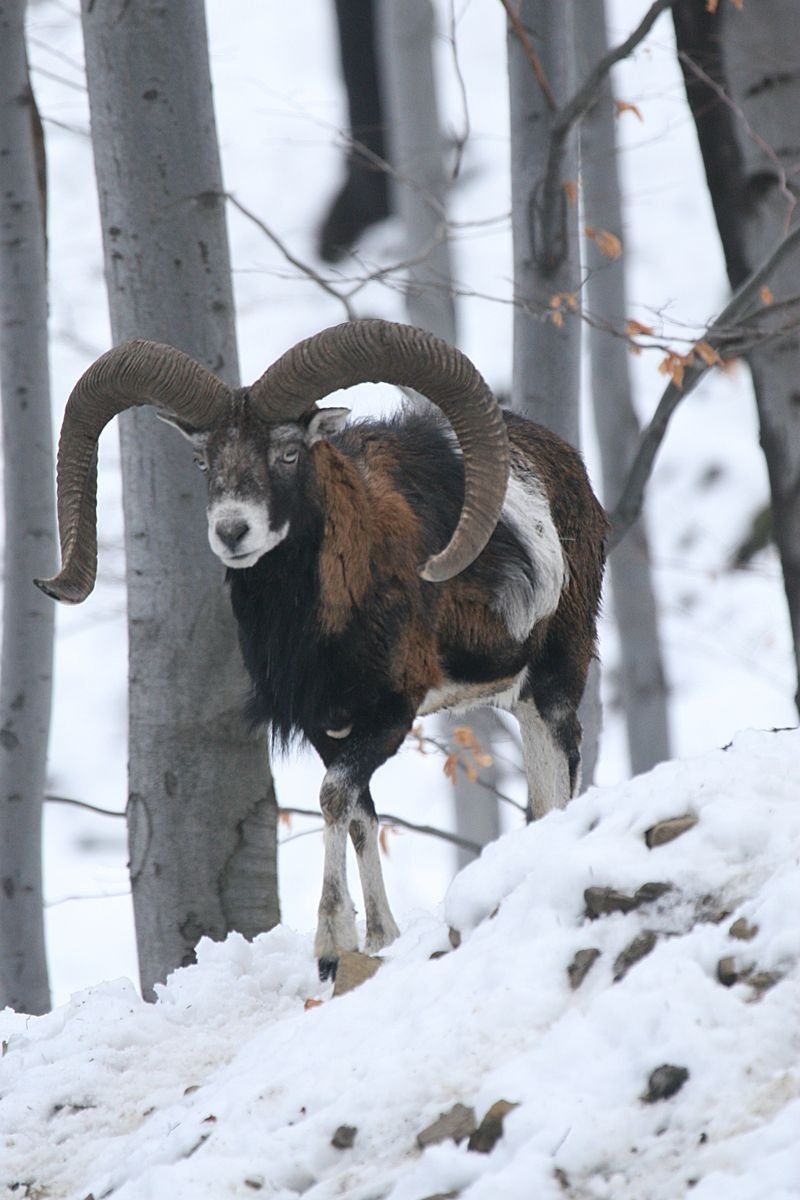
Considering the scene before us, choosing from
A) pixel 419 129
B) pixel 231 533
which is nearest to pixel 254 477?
pixel 231 533

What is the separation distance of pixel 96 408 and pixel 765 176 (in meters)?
4.60

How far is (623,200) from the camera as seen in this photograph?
1365 cm

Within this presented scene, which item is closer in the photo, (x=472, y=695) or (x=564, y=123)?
(x=472, y=695)

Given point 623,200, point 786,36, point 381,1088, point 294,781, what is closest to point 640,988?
point 381,1088

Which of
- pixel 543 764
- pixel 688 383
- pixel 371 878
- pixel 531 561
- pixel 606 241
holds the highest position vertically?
pixel 606 241

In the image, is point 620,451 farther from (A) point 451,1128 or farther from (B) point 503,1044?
(A) point 451,1128

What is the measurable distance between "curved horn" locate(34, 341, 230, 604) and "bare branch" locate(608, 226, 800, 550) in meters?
2.55

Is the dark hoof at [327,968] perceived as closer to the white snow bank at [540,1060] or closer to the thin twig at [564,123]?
the white snow bank at [540,1060]

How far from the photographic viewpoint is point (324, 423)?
6848 millimetres

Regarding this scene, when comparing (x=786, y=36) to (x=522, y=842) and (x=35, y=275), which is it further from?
(x=522, y=842)

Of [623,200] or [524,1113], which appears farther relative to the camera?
[623,200]

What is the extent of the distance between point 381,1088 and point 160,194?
4.49 m

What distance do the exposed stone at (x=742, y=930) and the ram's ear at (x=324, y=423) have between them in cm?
296

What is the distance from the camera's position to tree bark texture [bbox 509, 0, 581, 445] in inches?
333
